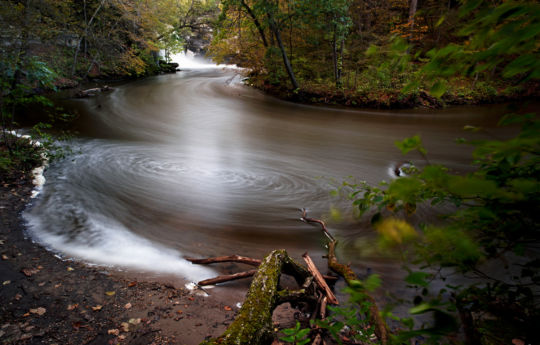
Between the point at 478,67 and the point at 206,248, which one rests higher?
the point at 478,67

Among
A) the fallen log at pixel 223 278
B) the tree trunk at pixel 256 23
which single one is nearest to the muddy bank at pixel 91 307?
the fallen log at pixel 223 278

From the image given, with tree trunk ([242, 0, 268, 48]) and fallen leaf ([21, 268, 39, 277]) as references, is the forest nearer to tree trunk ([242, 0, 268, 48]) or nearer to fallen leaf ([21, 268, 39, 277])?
tree trunk ([242, 0, 268, 48])

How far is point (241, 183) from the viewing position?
239 inches

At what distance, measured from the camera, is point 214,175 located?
6492 mm

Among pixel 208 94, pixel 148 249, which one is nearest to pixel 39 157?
pixel 148 249

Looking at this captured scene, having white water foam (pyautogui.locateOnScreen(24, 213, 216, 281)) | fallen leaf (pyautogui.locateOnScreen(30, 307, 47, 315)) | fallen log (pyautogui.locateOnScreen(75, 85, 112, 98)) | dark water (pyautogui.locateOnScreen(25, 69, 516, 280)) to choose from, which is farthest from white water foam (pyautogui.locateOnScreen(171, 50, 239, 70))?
fallen leaf (pyautogui.locateOnScreen(30, 307, 47, 315))

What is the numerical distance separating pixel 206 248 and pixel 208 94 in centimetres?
1365

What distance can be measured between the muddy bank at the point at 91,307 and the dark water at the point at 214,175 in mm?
385

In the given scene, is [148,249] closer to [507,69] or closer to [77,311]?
[77,311]

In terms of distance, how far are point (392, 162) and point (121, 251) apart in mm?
6338

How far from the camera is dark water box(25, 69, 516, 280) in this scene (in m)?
3.88

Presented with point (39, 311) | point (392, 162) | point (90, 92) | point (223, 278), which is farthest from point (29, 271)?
point (90, 92)

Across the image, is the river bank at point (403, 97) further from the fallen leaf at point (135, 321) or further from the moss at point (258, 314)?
the fallen leaf at point (135, 321)

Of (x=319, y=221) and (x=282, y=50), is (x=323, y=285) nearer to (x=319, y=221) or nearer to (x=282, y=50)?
(x=319, y=221)
